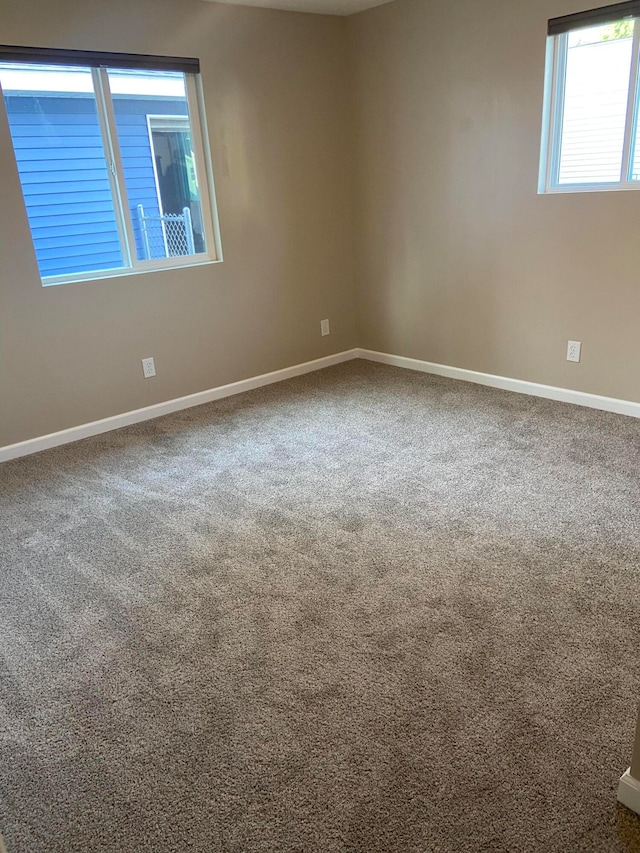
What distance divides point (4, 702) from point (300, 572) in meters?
1.05

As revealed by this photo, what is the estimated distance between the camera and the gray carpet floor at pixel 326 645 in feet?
4.85

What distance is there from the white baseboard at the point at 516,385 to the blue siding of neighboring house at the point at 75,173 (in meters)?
2.08

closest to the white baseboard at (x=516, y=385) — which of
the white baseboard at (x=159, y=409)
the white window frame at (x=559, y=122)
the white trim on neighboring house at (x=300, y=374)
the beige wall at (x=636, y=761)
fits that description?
the white trim on neighboring house at (x=300, y=374)

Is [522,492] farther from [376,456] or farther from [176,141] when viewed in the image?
[176,141]

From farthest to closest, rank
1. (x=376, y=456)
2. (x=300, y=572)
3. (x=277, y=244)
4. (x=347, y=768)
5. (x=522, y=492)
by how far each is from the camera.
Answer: (x=277, y=244), (x=376, y=456), (x=522, y=492), (x=300, y=572), (x=347, y=768)

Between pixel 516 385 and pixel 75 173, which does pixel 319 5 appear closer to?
pixel 75 173

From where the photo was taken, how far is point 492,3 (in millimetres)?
3561

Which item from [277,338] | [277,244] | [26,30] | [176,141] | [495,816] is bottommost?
[495,816]

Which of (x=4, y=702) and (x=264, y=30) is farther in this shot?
(x=264, y=30)

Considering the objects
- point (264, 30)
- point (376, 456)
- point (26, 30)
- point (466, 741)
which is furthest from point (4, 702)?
point (264, 30)

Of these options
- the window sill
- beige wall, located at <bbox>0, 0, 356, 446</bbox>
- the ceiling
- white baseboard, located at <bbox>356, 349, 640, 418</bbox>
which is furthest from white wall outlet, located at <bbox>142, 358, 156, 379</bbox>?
the ceiling

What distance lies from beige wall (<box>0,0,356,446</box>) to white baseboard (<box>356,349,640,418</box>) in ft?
1.51

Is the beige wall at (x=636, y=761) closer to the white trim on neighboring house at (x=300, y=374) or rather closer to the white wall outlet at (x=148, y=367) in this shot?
the white trim on neighboring house at (x=300, y=374)

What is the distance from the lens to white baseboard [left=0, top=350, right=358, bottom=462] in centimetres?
364
